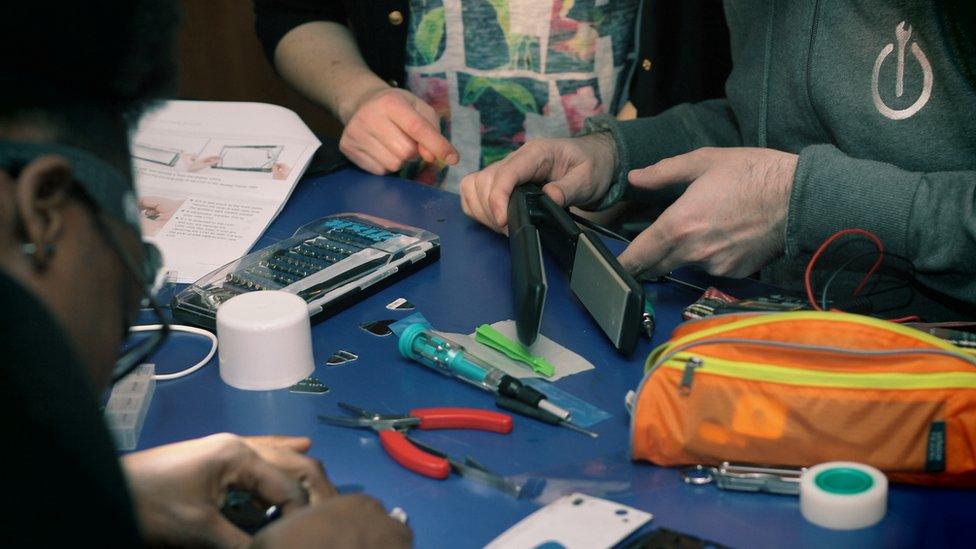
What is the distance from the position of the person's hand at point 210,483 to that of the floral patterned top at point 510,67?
957 millimetres

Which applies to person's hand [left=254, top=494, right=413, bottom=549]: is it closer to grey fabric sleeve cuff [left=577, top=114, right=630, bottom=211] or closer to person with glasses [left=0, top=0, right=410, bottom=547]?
person with glasses [left=0, top=0, right=410, bottom=547]

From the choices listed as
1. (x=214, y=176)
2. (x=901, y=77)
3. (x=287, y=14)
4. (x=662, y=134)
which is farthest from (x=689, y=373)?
(x=287, y=14)

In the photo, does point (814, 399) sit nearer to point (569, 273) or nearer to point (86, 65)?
point (569, 273)

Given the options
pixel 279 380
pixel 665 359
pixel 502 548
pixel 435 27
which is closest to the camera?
pixel 502 548

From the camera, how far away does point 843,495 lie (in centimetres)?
74

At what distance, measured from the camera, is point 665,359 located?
82 cm

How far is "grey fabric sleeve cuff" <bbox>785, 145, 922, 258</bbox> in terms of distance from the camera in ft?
3.49

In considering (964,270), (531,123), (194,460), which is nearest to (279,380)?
(194,460)

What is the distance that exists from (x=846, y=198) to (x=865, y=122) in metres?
0.18

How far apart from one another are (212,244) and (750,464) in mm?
746

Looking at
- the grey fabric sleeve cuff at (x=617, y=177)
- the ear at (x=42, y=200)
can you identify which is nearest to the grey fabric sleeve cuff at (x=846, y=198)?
the grey fabric sleeve cuff at (x=617, y=177)

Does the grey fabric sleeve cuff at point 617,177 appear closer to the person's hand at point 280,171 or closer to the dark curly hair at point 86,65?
the person's hand at point 280,171

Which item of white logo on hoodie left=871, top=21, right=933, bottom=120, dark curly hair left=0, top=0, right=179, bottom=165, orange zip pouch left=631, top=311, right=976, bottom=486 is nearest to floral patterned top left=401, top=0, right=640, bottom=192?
white logo on hoodie left=871, top=21, right=933, bottom=120

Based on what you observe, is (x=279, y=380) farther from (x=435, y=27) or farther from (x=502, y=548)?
(x=435, y=27)
